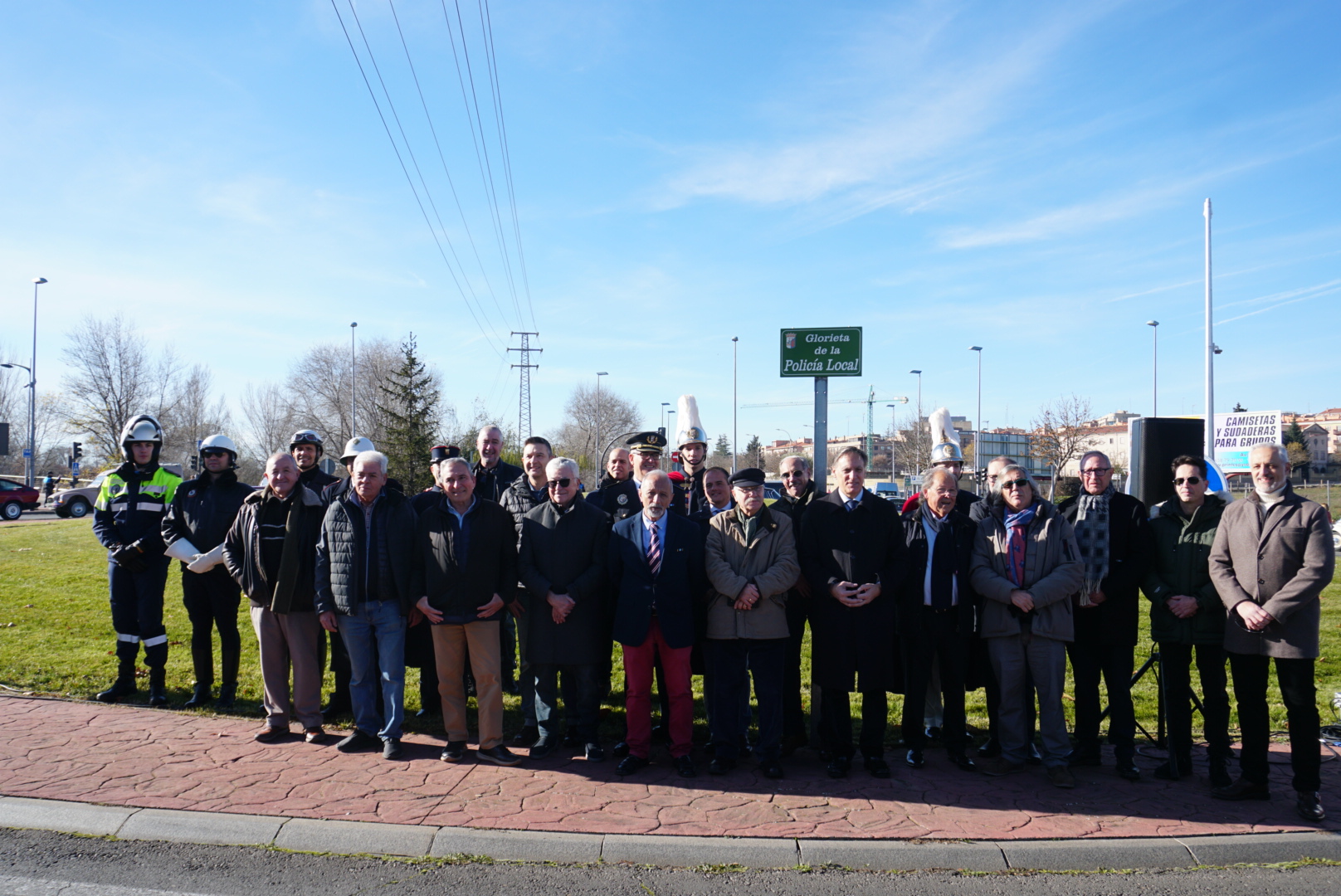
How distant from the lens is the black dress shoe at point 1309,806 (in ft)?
15.7

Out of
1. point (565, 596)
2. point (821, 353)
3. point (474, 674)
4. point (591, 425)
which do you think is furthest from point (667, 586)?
point (591, 425)

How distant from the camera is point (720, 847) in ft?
14.5

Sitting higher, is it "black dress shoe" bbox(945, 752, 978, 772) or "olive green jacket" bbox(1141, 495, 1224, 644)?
"olive green jacket" bbox(1141, 495, 1224, 644)

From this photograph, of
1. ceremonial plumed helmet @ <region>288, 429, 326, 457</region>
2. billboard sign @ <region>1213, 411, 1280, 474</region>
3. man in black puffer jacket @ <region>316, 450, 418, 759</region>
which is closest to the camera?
man in black puffer jacket @ <region>316, 450, 418, 759</region>

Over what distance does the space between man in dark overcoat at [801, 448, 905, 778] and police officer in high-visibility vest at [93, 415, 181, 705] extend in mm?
5520

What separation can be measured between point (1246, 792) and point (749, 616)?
3.24 metres

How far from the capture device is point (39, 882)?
4.04 m

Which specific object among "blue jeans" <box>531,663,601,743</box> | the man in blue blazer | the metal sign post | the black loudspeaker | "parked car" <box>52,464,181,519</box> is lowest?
"parked car" <box>52,464,181,519</box>

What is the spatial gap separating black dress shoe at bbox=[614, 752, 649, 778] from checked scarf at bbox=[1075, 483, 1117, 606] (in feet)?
10.1

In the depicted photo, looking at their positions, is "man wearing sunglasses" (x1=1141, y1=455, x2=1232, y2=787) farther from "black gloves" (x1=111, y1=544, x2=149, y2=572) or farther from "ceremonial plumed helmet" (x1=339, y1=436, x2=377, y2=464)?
"black gloves" (x1=111, y1=544, x2=149, y2=572)

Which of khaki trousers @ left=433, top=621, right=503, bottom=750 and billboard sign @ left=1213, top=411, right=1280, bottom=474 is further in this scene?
billboard sign @ left=1213, top=411, right=1280, bottom=474

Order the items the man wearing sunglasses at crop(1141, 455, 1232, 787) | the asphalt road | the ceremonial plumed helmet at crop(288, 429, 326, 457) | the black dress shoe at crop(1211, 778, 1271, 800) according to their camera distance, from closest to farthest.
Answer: the asphalt road → the black dress shoe at crop(1211, 778, 1271, 800) → the man wearing sunglasses at crop(1141, 455, 1232, 787) → the ceremonial plumed helmet at crop(288, 429, 326, 457)

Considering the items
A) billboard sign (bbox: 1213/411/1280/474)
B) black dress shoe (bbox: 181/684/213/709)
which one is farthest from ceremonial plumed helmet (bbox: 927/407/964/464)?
billboard sign (bbox: 1213/411/1280/474)

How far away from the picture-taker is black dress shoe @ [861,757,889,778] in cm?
552
